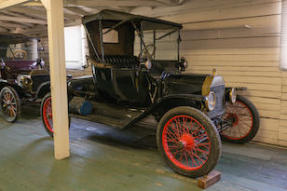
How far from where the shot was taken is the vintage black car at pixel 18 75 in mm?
5204

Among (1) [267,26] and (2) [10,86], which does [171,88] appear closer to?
(1) [267,26]

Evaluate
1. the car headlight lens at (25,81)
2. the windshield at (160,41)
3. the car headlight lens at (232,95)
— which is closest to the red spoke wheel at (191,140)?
the car headlight lens at (232,95)

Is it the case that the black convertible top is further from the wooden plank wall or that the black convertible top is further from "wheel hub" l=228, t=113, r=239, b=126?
"wheel hub" l=228, t=113, r=239, b=126

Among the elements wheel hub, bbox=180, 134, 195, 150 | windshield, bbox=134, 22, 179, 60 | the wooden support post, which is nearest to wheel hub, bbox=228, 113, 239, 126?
windshield, bbox=134, 22, 179, 60

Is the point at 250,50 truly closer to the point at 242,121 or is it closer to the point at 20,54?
the point at 242,121

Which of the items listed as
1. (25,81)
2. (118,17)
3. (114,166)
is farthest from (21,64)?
(114,166)

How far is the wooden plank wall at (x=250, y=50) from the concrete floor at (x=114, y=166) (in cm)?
52

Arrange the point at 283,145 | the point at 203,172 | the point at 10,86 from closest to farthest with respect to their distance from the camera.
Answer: the point at 203,172, the point at 283,145, the point at 10,86

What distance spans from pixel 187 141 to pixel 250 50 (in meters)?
1.89

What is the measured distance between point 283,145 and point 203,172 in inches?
68.8

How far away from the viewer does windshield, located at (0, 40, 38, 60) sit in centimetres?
606

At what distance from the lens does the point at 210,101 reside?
10.2 ft

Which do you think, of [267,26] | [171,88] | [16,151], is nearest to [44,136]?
[16,151]

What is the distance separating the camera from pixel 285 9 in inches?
139
